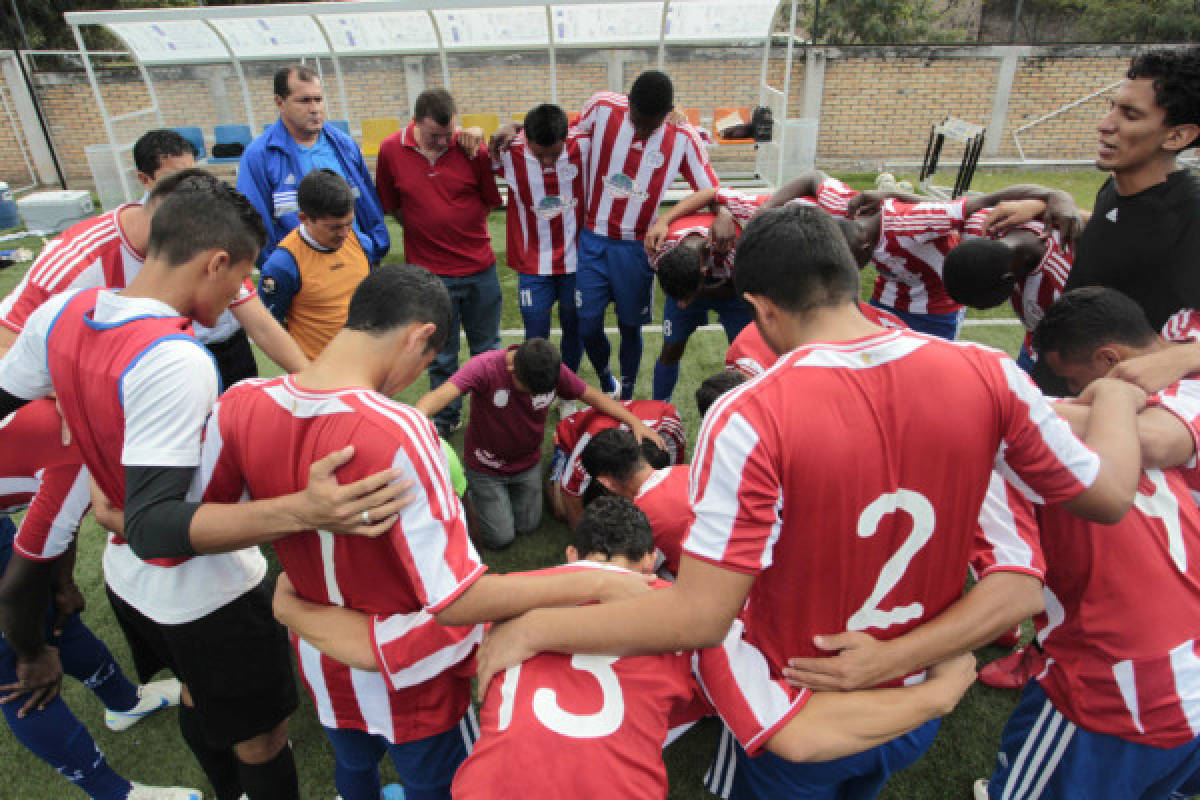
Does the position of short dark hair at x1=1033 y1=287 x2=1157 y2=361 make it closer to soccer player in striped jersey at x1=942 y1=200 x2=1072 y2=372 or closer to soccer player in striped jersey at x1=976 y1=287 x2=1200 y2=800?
soccer player in striped jersey at x1=976 y1=287 x2=1200 y2=800

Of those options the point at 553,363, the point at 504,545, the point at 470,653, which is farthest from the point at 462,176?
the point at 470,653

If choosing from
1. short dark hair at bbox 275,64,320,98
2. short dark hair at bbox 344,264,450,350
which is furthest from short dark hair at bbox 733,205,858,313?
short dark hair at bbox 275,64,320,98

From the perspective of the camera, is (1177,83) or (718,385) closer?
(1177,83)

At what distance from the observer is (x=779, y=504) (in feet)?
4.79

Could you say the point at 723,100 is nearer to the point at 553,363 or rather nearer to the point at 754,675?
the point at 553,363

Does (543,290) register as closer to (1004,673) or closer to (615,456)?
(615,456)

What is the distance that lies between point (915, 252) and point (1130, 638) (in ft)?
9.32

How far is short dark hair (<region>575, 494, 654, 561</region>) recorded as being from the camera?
229 cm

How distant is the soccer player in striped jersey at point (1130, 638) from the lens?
1879 millimetres

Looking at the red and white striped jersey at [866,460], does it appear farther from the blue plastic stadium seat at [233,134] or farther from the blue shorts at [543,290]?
the blue plastic stadium seat at [233,134]

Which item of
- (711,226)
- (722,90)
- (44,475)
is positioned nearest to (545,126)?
(711,226)

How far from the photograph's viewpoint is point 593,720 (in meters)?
1.70

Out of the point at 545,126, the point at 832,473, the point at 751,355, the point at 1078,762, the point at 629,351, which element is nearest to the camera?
the point at 832,473

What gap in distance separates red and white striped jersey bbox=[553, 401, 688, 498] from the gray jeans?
8.1 inches
